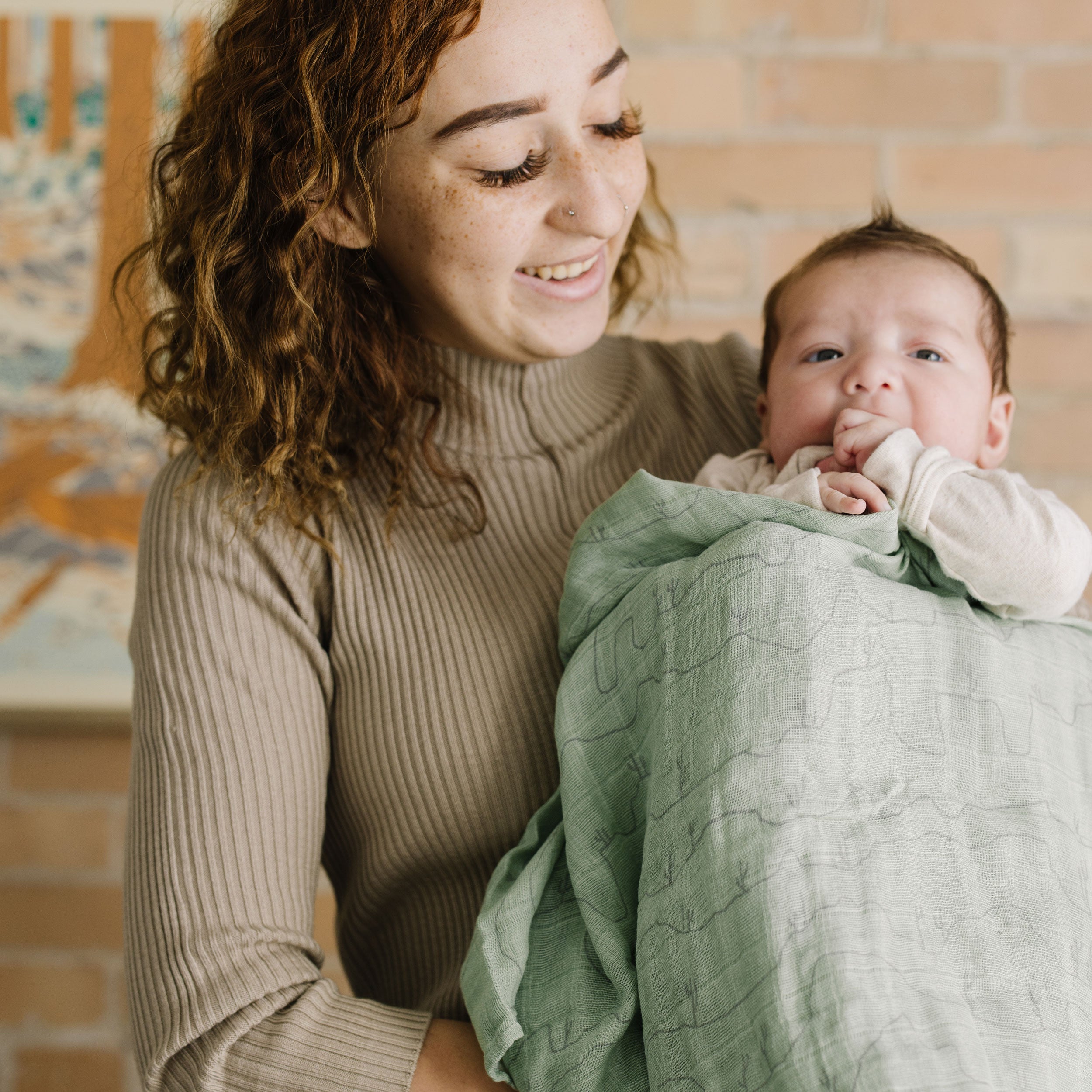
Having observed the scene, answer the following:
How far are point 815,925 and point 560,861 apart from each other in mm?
272

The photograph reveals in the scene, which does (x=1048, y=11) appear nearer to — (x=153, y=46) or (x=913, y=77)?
(x=913, y=77)

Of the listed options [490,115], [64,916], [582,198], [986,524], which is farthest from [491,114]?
[64,916]

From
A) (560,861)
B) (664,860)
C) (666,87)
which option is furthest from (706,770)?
(666,87)

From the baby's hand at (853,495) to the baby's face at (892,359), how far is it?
120 millimetres

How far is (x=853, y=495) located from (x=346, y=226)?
1.77ft

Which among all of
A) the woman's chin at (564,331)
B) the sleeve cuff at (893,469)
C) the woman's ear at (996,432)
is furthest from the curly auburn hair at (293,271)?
the woman's ear at (996,432)

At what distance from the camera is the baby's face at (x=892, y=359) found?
1.02m

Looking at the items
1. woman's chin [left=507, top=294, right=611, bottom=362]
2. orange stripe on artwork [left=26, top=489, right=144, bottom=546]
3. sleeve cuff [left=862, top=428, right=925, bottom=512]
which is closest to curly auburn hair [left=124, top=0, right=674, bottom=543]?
woman's chin [left=507, top=294, right=611, bottom=362]

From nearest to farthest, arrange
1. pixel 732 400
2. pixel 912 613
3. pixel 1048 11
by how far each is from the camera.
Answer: pixel 912 613 < pixel 732 400 < pixel 1048 11

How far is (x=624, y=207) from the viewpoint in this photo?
1084mm

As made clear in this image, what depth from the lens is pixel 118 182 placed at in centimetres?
168

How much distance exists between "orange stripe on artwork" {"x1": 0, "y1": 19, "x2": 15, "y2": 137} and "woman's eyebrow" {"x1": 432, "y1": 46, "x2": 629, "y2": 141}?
1.03 m

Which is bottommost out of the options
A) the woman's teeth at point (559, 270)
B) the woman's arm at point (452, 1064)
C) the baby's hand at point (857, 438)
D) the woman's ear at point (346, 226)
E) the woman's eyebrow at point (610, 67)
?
the woman's arm at point (452, 1064)

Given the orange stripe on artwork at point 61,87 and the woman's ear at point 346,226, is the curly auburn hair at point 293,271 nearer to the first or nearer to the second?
the woman's ear at point 346,226
